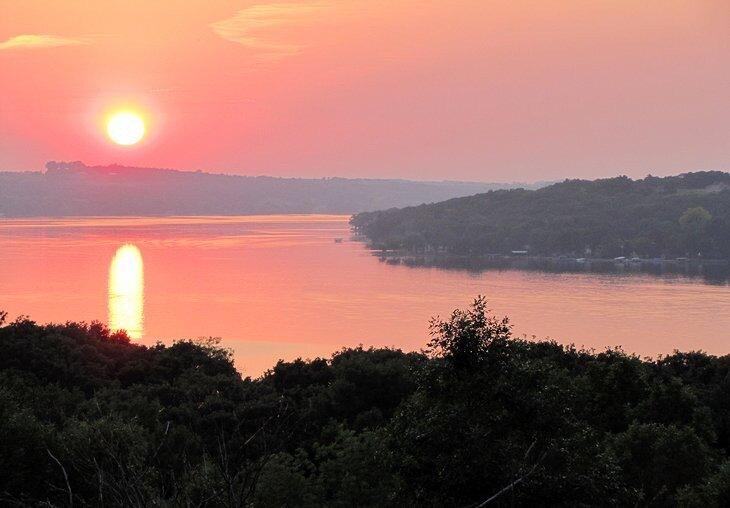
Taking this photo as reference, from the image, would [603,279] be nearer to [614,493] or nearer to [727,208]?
[727,208]

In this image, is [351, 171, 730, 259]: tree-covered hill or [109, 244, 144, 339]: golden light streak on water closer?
[109, 244, 144, 339]: golden light streak on water

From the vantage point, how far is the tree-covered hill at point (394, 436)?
1331 centimetres

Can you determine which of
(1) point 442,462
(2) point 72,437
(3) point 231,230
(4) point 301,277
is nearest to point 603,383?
(1) point 442,462

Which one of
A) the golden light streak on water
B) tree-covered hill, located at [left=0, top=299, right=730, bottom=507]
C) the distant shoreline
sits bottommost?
the golden light streak on water

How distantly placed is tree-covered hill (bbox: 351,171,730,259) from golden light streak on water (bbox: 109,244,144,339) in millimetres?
50148

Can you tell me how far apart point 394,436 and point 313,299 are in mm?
75355

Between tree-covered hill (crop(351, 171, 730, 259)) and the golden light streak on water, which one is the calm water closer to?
the golden light streak on water

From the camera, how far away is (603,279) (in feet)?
363

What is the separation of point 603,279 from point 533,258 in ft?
95.5

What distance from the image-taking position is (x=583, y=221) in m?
155

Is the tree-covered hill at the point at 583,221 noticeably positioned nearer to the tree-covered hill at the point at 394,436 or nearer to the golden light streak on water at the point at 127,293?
the golden light streak on water at the point at 127,293

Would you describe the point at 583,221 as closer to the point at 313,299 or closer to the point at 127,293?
the point at 313,299

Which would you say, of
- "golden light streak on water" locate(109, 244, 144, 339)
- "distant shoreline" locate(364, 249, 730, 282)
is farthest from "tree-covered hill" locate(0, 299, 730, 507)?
"distant shoreline" locate(364, 249, 730, 282)

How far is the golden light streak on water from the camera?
7425 cm
